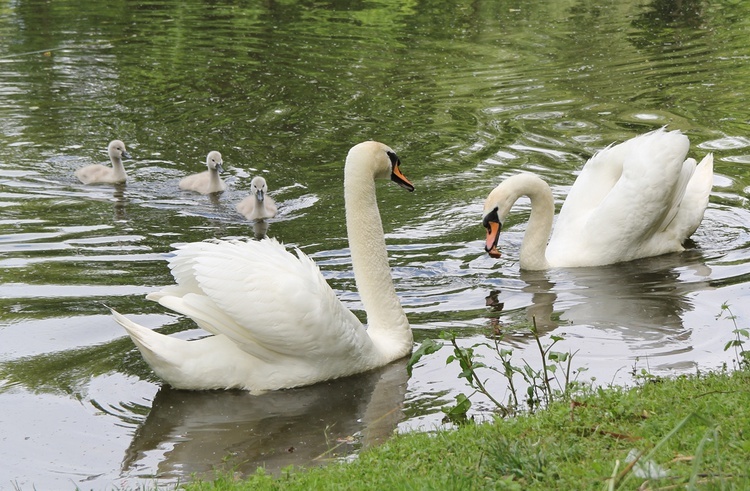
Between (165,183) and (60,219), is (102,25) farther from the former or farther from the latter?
(60,219)

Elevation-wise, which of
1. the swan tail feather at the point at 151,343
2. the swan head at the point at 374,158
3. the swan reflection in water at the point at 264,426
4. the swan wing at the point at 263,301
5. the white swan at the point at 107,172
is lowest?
the white swan at the point at 107,172

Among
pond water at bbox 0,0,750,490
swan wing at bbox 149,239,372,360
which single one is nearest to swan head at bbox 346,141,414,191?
swan wing at bbox 149,239,372,360

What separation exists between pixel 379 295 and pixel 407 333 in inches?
13.3

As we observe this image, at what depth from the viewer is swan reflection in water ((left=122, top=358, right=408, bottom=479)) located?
5.93 m

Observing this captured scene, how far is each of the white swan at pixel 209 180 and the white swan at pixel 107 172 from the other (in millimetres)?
880

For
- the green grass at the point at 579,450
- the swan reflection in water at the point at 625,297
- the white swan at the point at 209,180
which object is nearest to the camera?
the green grass at the point at 579,450

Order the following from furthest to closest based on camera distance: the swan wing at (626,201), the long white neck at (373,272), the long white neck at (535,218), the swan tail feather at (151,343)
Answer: the long white neck at (535,218), the swan wing at (626,201), the long white neck at (373,272), the swan tail feather at (151,343)

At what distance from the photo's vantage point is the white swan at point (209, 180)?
1253 centimetres

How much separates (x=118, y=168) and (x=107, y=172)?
153 millimetres

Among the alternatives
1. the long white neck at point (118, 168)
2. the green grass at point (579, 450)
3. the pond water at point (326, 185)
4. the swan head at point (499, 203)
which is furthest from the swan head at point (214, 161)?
the green grass at point (579, 450)

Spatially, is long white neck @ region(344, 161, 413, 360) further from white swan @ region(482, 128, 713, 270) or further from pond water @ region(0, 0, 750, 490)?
white swan @ region(482, 128, 713, 270)

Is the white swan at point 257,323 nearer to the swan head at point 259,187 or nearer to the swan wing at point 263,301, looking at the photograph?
the swan wing at point 263,301

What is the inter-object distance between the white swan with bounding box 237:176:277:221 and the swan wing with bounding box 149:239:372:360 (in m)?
4.36

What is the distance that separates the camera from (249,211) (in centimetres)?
1164
